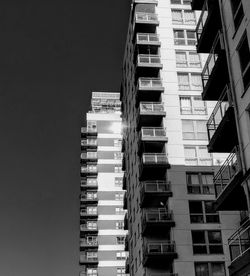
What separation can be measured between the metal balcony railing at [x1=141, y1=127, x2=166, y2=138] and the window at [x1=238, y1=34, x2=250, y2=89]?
24.7 metres

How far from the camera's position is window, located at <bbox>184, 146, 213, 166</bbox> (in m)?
43.9

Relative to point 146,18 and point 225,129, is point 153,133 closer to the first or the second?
point 146,18

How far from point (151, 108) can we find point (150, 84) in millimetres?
2428

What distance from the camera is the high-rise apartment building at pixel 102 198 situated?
253 feet

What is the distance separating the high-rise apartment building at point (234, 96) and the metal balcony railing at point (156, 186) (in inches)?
734

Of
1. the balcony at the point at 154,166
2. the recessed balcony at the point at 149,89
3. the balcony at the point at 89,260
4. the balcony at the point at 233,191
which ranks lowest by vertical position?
the balcony at the point at 233,191

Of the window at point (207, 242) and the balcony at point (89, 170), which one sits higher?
the balcony at point (89, 170)

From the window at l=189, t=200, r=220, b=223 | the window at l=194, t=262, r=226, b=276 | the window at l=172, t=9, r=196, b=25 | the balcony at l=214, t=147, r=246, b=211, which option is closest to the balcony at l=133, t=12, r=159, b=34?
the window at l=172, t=9, r=196, b=25

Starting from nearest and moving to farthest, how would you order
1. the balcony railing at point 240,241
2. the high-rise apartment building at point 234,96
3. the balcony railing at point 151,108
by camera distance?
the balcony railing at point 240,241 → the high-rise apartment building at point 234,96 → the balcony railing at point 151,108

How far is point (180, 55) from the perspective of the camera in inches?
1939

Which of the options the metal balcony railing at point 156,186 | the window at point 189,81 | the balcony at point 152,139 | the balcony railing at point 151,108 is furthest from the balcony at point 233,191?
the window at point 189,81

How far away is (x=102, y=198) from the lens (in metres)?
81.4

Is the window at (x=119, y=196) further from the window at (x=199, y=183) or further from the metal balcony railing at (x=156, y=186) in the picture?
the window at (x=199, y=183)

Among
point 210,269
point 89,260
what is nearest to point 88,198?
point 89,260
